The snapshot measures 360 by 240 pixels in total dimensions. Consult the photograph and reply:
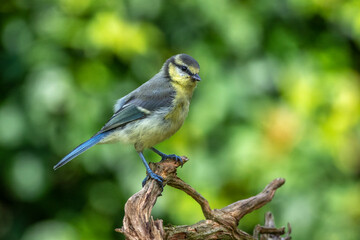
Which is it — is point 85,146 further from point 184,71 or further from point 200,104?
point 200,104

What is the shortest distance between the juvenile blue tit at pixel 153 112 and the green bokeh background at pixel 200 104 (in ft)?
2.17

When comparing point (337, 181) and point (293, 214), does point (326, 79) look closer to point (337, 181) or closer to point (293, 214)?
point (337, 181)

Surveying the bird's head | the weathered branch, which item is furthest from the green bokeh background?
the weathered branch

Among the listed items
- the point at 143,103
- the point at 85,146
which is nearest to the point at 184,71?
the point at 143,103

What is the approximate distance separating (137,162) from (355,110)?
1.45 m

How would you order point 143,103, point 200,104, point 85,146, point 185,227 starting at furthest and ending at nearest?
point 200,104 < point 143,103 < point 85,146 < point 185,227

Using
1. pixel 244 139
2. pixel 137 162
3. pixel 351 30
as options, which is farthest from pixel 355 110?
pixel 137 162

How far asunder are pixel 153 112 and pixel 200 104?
82 cm

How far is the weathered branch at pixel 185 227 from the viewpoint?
5.67 ft

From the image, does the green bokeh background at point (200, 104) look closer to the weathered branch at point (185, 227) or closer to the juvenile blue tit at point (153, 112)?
the juvenile blue tit at point (153, 112)

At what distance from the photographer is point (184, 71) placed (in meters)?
2.86

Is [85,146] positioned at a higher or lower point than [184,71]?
lower

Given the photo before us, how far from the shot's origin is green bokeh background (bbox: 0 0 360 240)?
351 centimetres

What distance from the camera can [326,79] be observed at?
3676 millimetres
